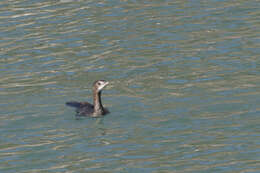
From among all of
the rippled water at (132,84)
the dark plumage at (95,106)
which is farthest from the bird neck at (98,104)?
Answer: the rippled water at (132,84)

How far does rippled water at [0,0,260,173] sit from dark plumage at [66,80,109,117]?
243 mm

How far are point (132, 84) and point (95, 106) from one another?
2.17 m

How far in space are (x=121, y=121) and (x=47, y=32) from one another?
363 inches

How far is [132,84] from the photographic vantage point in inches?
816

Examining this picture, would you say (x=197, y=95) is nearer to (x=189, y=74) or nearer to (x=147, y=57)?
(x=189, y=74)

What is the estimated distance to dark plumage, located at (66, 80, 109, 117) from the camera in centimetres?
1869

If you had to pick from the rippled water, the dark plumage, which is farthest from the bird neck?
the rippled water

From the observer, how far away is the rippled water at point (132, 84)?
617 inches

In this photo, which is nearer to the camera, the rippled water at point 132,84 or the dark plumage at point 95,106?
the rippled water at point 132,84

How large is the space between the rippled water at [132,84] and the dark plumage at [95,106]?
0.24 meters

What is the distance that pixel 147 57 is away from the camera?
75.8 feet

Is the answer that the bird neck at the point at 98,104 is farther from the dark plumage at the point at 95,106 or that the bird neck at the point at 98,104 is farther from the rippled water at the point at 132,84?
the rippled water at the point at 132,84

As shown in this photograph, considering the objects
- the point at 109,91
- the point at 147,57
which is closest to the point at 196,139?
the point at 109,91

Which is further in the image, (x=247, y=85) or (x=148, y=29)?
(x=148, y=29)
